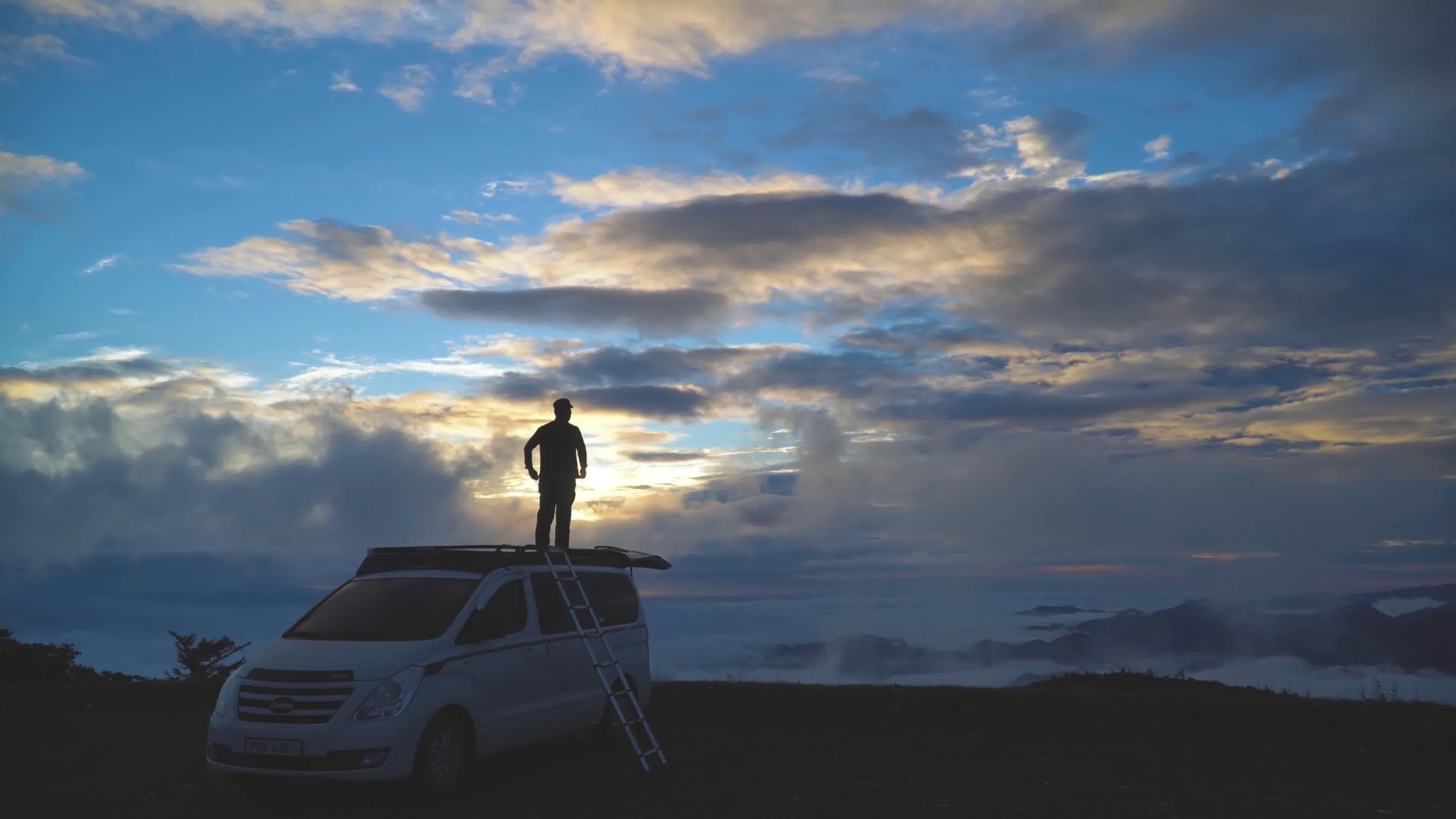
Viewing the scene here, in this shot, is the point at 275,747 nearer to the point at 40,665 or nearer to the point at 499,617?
the point at 499,617

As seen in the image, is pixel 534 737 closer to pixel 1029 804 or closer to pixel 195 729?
pixel 1029 804

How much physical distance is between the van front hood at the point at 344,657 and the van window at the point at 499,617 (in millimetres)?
472

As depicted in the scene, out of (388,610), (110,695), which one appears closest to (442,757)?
(388,610)

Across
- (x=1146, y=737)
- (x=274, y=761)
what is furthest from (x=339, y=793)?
(x=1146, y=737)

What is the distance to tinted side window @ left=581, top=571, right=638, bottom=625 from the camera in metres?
12.9

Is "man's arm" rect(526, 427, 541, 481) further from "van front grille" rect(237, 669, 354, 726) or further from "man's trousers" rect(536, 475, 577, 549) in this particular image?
"van front grille" rect(237, 669, 354, 726)

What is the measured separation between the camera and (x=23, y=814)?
32.5ft

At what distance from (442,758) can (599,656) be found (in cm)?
294

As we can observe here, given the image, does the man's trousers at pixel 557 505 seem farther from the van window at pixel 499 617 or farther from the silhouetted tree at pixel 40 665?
the silhouetted tree at pixel 40 665

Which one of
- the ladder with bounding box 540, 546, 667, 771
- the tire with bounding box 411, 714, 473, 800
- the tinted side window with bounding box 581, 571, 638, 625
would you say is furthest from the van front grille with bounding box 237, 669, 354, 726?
the tinted side window with bounding box 581, 571, 638, 625

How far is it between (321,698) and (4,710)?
11.7 meters

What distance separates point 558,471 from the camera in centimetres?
1535

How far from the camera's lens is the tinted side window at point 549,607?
11.6 meters

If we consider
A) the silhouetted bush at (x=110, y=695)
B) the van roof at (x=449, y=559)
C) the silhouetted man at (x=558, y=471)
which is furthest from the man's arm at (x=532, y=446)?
the silhouetted bush at (x=110, y=695)
